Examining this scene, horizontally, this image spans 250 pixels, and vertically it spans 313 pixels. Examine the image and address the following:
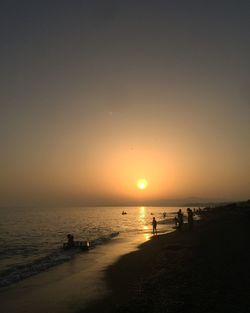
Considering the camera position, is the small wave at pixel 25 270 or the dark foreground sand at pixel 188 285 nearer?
the dark foreground sand at pixel 188 285

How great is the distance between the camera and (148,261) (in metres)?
23.1

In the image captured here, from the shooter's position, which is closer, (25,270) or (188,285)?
(188,285)

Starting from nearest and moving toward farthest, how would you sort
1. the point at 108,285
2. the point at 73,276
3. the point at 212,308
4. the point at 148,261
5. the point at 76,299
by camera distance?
1. the point at 212,308
2. the point at 76,299
3. the point at 108,285
4. the point at 73,276
5. the point at 148,261

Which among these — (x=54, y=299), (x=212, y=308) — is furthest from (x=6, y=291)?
(x=212, y=308)

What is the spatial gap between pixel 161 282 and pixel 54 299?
4.66 meters

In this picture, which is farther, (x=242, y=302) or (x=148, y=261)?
(x=148, y=261)

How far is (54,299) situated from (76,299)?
104 centimetres

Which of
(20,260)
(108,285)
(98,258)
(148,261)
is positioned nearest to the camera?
(108,285)

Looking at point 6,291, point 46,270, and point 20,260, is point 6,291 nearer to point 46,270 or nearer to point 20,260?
point 46,270

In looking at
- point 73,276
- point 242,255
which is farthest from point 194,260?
point 73,276

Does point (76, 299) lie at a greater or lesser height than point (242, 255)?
lesser

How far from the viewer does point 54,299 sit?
47.9 ft

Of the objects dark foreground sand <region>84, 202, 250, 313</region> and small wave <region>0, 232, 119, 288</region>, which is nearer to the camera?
dark foreground sand <region>84, 202, 250, 313</region>

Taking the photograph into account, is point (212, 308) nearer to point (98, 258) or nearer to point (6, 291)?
point (6, 291)
